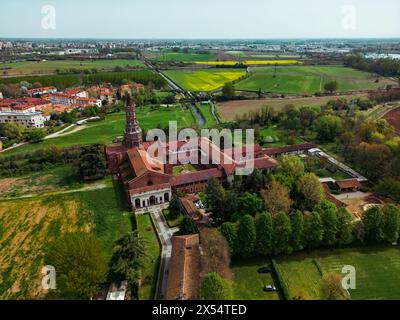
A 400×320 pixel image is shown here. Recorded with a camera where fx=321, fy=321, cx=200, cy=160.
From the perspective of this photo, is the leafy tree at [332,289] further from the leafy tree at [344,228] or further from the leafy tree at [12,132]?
the leafy tree at [12,132]

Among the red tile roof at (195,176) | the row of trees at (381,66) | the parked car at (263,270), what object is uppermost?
the row of trees at (381,66)

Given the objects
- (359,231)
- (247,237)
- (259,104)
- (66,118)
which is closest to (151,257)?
(247,237)

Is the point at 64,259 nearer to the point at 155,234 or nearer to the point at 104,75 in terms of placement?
the point at 155,234

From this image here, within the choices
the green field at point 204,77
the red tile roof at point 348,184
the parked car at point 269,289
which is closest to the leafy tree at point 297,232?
the parked car at point 269,289

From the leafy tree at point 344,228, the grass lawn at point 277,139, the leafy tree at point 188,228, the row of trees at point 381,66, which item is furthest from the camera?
the row of trees at point 381,66

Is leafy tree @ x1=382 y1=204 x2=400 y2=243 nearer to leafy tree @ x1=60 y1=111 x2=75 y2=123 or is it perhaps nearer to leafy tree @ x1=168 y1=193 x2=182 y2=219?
leafy tree @ x1=168 y1=193 x2=182 y2=219
